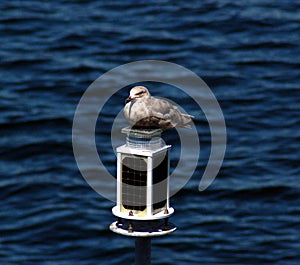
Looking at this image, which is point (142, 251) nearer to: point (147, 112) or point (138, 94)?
point (147, 112)

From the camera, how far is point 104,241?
2948 centimetres

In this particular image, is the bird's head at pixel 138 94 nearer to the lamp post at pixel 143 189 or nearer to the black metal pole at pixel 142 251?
the lamp post at pixel 143 189

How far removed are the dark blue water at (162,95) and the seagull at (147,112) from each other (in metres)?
13.3

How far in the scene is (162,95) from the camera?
116 feet

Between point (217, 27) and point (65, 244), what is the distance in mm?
13370

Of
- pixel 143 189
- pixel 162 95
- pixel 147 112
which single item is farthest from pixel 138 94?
pixel 162 95

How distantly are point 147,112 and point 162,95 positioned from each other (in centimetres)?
2045

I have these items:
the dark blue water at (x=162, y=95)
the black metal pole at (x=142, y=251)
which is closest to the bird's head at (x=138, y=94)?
the black metal pole at (x=142, y=251)

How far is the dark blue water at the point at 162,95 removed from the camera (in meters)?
29.5

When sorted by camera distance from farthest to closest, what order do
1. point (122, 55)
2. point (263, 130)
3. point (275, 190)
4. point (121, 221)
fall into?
point (122, 55), point (263, 130), point (275, 190), point (121, 221)

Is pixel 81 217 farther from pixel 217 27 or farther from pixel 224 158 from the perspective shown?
pixel 217 27

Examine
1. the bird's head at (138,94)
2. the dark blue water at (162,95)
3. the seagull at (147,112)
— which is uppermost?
the bird's head at (138,94)

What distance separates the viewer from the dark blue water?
2948cm

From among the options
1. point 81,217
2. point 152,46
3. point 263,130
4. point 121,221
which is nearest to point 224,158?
point 263,130
